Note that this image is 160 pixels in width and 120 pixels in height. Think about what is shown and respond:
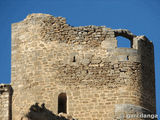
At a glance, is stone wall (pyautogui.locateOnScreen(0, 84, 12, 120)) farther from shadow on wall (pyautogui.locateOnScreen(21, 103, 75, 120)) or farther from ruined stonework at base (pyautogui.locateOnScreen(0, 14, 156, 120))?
shadow on wall (pyautogui.locateOnScreen(21, 103, 75, 120))

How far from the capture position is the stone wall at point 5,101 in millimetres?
32281

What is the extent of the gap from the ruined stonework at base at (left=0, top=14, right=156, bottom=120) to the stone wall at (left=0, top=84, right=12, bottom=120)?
0.16 feet

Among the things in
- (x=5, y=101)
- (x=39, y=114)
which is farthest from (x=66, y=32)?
(x=39, y=114)

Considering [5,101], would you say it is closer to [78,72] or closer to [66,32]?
[78,72]

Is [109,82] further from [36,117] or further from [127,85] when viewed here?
[36,117]

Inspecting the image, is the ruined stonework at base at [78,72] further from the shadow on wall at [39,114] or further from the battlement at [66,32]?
the shadow on wall at [39,114]

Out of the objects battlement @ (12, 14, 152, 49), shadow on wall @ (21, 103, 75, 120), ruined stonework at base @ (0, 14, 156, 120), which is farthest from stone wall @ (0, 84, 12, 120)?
shadow on wall @ (21, 103, 75, 120)

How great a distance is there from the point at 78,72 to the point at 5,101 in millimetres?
2695

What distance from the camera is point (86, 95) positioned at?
105 ft

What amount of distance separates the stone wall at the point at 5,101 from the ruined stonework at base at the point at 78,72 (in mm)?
48

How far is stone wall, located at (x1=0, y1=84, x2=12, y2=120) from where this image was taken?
3228 centimetres

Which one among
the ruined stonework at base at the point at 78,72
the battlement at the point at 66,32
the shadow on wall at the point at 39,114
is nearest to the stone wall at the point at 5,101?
the ruined stonework at base at the point at 78,72

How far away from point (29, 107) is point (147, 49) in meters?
5.09

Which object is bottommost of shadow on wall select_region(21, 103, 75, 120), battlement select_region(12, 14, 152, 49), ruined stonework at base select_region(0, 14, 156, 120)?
shadow on wall select_region(21, 103, 75, 120)
